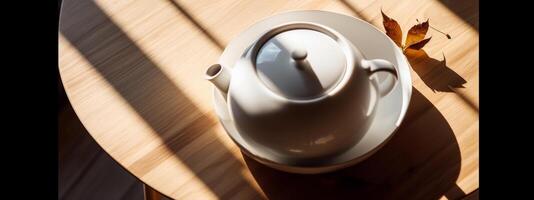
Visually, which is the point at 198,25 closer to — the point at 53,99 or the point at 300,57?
the point at 300,57

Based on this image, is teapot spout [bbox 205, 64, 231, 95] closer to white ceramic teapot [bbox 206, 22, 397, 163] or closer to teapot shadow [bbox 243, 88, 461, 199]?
white ceramic teapot [bbox 206, 22, 397, 163]

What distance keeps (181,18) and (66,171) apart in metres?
0.66

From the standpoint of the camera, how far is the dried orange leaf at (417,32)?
63 cm

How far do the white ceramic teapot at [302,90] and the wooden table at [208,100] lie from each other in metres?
0.10

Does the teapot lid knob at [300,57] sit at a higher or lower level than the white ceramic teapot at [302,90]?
higher

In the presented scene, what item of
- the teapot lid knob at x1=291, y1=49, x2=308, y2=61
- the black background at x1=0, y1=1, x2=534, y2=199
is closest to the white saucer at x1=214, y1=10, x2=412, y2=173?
the teapot lid knob at x1=291, y1=49, x2=308, y2=61

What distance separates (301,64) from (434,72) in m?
0.25

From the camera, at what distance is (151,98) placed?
2.09ft

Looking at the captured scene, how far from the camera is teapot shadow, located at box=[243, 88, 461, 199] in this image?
577 mm

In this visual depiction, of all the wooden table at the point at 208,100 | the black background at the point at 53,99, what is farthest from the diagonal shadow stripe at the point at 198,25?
the black background at the point at 53,99

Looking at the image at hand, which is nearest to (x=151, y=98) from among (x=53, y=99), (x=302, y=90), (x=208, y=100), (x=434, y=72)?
(x=208, y=100)

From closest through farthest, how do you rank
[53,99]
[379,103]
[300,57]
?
[300,57] → [379,103] → [53,99]

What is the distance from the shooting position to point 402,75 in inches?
22.9

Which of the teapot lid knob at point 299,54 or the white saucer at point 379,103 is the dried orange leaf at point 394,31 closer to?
the white saucer at point 379,103
